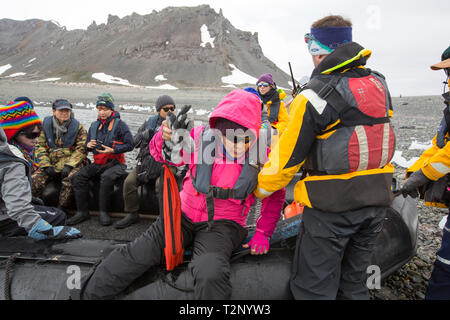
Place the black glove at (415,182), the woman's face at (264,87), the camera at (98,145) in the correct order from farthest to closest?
the woman's face at (264,87) < the camera at (98,145) < the black glove at (415,182)

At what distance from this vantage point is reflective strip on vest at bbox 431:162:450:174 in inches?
92.9

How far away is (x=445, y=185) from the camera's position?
2.51 m

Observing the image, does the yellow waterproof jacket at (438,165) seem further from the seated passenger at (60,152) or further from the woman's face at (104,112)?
the seated passenger at (60,152)

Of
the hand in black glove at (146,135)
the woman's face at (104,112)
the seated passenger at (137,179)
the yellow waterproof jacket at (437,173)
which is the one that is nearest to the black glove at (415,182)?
the yellow waterproof jacket at (437,173)

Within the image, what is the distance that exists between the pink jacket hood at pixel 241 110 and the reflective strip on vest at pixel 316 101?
21.5 inches

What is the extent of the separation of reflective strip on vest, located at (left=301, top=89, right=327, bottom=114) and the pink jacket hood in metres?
0.55

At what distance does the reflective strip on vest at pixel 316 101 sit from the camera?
1658 mm

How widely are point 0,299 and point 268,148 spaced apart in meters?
2.34

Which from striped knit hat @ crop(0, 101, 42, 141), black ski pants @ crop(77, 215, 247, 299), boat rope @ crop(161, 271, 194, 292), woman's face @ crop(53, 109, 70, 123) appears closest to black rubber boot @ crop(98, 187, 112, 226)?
woman's face @ crop(53, 109, 70, 123)

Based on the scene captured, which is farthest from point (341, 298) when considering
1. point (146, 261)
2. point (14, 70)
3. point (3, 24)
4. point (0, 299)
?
point (3, 24)

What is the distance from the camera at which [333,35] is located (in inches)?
72.4

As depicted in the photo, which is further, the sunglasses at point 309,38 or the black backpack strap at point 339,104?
the sunglasses at point 309,38

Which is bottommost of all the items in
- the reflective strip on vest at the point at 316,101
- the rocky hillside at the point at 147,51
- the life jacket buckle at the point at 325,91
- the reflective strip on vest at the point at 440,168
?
the reflective strip on vest at the point at 440,168
